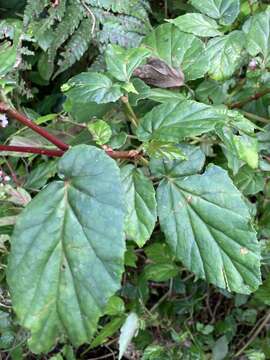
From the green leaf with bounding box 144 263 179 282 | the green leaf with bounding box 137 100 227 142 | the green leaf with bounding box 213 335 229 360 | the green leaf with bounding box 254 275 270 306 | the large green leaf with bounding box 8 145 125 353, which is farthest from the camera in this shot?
the green leaf with bounding box 213 335 229 360

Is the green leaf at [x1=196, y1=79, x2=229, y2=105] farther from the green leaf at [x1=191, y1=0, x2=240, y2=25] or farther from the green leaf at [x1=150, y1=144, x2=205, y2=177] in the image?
the green leaf at [x1=150, y1=144, x2=205, y2=177]

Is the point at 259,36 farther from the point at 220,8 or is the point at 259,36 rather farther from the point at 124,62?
the point at 124,62

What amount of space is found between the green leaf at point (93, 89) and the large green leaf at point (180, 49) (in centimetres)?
17

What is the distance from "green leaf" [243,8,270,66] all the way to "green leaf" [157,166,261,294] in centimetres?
34

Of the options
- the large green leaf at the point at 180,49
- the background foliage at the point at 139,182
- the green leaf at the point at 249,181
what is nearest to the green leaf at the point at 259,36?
the background foliage at the point at 139,182

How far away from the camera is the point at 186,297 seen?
5.02ft

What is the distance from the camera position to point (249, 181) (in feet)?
3.71

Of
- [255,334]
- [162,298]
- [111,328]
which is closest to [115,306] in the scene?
[111,328]

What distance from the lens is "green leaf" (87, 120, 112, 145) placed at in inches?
34.8

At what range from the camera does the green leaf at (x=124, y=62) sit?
0.92m

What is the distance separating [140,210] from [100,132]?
0.47ft

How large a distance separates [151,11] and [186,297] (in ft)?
2.54

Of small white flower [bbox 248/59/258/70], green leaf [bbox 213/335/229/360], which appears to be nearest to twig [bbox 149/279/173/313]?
green leaf [bbox 213/335/229/360]

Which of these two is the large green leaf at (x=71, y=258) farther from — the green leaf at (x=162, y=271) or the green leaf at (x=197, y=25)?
the green leaf at (x=162, y=271)
